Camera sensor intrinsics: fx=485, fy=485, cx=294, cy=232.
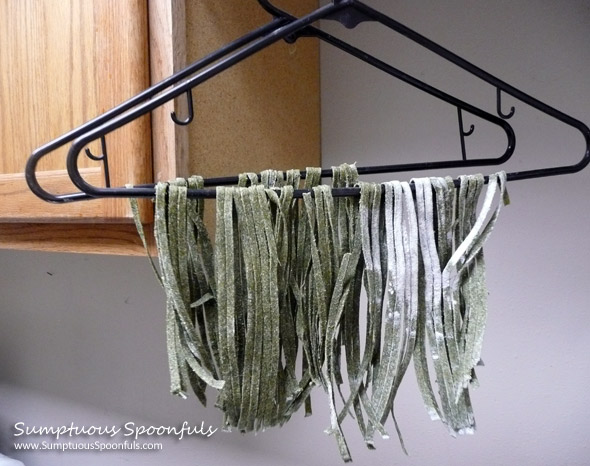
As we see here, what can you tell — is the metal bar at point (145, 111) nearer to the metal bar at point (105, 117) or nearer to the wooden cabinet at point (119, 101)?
the metal bar at point (105, 117)

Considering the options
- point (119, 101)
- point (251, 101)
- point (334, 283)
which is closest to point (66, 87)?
point (119, 101)

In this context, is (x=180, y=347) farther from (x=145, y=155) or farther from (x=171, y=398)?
(x=171, y=398)

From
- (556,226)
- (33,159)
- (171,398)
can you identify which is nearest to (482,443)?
(556,226)

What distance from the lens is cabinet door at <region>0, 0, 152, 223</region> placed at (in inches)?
18.3

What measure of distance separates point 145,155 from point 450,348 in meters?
0.32

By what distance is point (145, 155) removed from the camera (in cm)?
47

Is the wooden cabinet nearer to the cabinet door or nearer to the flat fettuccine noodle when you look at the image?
the cabinet door

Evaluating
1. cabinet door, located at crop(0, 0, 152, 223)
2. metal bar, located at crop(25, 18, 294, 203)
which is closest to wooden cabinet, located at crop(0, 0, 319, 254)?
cabinet door, located at crop(0, 0, 152, 223)

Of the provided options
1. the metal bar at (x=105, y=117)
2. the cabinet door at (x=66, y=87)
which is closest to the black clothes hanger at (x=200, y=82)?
the metal bar at (x=105, y=117)

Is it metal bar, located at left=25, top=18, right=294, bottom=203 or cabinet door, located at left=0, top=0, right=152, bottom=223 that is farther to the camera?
cabinet door, located at left=0, top=0, right=152, bottom=223

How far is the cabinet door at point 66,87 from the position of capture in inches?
18.3

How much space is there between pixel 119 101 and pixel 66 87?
8cm

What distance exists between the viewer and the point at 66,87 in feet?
1.69

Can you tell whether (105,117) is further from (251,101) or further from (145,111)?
(251,101)
